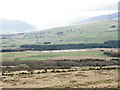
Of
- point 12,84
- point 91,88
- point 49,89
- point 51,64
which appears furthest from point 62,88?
point 51,64

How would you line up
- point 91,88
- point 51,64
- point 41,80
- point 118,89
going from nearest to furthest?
point 118,89, point 91,88, point 41,80, point 51,64

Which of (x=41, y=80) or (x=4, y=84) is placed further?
(x=41, y=80)

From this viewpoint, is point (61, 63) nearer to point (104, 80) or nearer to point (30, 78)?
point (30, 78)

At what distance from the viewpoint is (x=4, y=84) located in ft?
195

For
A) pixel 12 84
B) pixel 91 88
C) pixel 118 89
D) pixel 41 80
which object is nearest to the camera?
pixel 118 89

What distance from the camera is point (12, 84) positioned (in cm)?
5912

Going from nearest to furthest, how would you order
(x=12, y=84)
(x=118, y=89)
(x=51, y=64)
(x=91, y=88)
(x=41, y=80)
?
(x=118, y=89) < (x=91, y=88) < (x=12, y=84) < (x=41, y=80) < (x=51, y=64)

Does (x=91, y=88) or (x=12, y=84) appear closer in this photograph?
(x=91, y=88)

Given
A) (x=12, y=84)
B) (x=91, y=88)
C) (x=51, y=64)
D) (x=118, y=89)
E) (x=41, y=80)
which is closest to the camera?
(x=118, y=89)

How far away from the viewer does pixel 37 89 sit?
50.5 meters

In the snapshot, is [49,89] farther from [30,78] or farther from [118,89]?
[30,78]

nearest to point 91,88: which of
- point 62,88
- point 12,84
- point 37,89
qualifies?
point 62,88

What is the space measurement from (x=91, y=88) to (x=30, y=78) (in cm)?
2210

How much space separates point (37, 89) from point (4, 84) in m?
12.2
